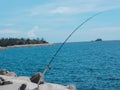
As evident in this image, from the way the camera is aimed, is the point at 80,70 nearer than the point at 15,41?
Yes

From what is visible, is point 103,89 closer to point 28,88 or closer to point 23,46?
point 28,88

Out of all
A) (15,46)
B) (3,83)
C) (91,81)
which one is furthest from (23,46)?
(3,83)

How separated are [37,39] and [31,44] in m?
3.95

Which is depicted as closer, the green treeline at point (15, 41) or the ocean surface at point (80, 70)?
the ocean surface at point (80, 70)

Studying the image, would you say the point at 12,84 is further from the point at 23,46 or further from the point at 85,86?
the point at 23,46

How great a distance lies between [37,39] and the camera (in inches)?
7283

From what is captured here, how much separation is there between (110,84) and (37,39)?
515ft

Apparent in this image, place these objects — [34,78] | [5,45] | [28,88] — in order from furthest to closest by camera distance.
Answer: [5,45], [34,78], [28,88]

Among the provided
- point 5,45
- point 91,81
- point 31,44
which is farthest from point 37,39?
point 91,81

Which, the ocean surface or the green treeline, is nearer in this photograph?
the ocean surface

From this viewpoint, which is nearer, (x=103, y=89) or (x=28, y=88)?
(x=28, y=88)

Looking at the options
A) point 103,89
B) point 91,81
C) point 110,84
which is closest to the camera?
point 103,89

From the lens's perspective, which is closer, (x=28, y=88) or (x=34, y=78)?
(x=28, y=88)

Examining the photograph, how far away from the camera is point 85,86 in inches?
1079
